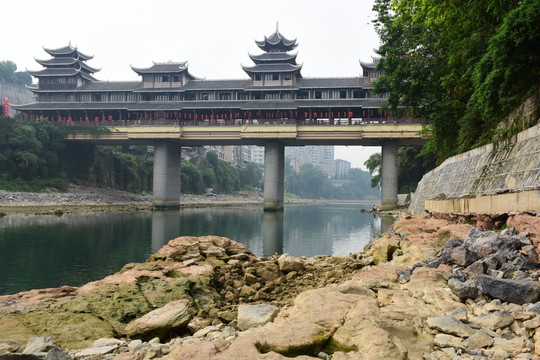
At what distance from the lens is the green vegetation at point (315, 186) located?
12262 cm

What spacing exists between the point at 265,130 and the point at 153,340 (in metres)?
36.8

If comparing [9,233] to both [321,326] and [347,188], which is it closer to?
[321,326]

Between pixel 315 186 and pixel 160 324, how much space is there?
122710mm

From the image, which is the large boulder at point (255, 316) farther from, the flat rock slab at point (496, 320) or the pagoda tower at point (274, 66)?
the pagoda tower at point (274, 66)

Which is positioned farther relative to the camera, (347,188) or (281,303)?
(347,188)

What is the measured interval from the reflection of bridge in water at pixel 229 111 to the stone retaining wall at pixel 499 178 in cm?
2813

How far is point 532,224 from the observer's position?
6.01m

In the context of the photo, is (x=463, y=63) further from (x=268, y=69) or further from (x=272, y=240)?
(x=268, y=69)

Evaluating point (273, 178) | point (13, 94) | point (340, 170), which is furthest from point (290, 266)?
point (340, 170)

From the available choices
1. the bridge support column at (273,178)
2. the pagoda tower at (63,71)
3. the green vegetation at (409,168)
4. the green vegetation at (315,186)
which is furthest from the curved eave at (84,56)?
the green vegetation at (315,186)

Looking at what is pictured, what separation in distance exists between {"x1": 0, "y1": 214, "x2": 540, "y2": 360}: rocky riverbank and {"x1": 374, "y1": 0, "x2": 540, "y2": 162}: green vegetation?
12.4ft

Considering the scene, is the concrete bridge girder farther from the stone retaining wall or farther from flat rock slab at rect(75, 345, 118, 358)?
flat rock slab at rect(75, 345, 118, 358)

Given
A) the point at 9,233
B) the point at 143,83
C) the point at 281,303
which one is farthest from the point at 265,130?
the point at 281,303

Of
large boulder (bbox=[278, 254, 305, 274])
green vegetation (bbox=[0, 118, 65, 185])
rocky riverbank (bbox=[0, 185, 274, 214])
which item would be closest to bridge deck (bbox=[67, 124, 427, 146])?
green vegetation (bbox=[0, 118, 65, 185])
